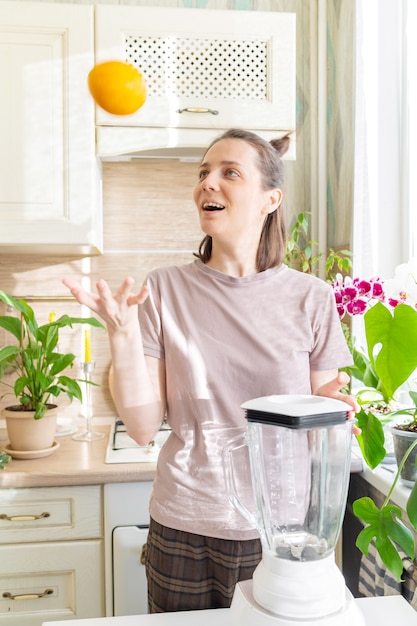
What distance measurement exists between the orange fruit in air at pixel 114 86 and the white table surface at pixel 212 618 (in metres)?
0.70

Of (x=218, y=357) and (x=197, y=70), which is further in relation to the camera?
(x=197, y=70)

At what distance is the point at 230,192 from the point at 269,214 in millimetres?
164

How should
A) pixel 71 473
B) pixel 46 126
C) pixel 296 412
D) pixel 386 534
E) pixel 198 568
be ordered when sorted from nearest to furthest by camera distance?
1. pixel 296 412
2. pixel 386 534
3. pixel 198 568
4. pixel 71 473
5. pixel 46 126

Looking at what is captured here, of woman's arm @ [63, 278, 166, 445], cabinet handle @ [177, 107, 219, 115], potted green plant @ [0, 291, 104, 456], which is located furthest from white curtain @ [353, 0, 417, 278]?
woman's arm @ [63, 278, 166, 445]

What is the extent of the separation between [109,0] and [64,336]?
1.19m

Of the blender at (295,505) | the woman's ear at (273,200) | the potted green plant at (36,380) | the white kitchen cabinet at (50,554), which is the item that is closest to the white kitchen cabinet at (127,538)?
the white kitchen cabinet at (50,554)

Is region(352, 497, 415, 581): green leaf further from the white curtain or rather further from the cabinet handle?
the cabinet handle

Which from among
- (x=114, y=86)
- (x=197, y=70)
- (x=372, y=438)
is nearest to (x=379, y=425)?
(x=372, y=438)

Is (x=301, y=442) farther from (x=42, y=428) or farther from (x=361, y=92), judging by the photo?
(x=361, y=92)

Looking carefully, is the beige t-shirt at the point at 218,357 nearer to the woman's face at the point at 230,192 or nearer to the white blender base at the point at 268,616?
the woman's face at the point at 230,192

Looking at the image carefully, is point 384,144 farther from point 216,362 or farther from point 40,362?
point 40,362

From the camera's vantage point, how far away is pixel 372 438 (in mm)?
1037

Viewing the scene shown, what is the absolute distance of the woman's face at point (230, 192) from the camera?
111 cm

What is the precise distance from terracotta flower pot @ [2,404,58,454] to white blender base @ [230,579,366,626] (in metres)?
1.16
